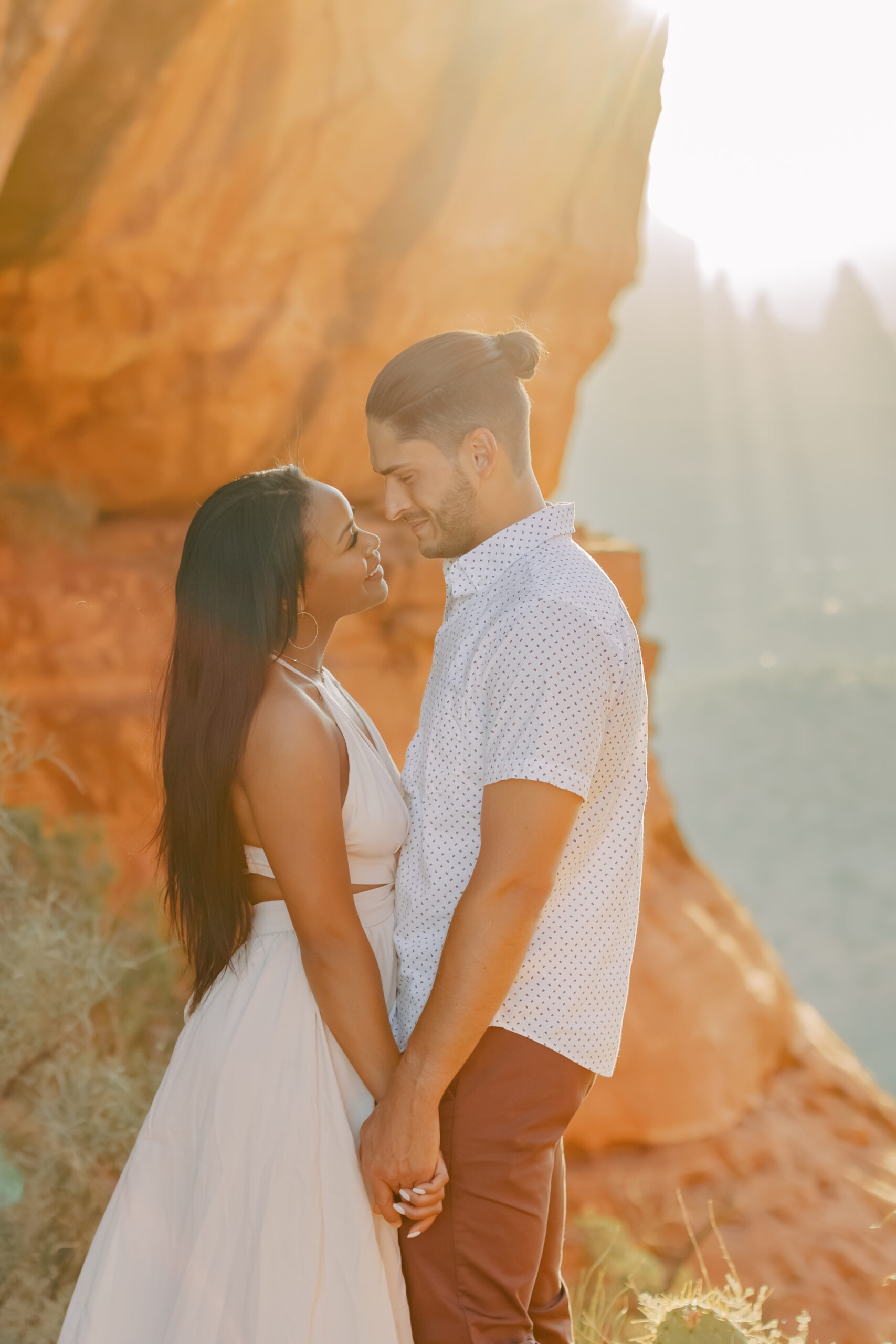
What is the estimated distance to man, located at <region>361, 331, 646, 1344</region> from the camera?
1.45m

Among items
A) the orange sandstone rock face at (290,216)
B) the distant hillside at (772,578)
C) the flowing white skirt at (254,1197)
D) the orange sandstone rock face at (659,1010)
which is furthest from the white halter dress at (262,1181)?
the distant hillside at (772,578)

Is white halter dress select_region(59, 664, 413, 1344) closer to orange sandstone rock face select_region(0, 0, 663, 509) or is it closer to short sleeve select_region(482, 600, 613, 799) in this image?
short sleeve select_region(482, 600, 613, 799)

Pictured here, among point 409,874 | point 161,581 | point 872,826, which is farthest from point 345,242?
point 872,826

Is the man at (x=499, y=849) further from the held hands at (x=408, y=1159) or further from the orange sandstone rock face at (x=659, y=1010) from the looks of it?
the orange sandstone rock face at (x=659, y=1010)

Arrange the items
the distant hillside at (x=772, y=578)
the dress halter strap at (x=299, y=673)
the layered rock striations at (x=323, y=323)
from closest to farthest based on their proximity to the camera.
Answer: the dress halter strap at (x=299, y=673), the layered rock striations at (x=323, y=323), the distant hillside at (x=772, y=578)

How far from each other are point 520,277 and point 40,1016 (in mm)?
4471

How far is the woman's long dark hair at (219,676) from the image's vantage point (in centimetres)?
163

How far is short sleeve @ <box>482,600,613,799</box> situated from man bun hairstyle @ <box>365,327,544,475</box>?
1.20ft

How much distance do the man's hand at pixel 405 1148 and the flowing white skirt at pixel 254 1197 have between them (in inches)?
3.5

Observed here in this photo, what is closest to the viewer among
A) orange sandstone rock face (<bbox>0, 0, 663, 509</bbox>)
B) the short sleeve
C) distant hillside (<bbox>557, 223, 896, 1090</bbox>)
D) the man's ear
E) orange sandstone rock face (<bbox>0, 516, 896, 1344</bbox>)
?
the short sleeve

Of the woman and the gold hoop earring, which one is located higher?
the gold hoop earring

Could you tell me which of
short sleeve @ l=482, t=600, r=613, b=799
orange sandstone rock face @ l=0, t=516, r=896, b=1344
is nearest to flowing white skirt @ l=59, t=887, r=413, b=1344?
short sleeve @ l=482, t=600, r=613, b=799

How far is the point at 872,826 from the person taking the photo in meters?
35.8

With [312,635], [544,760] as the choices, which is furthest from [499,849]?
[312,635]
